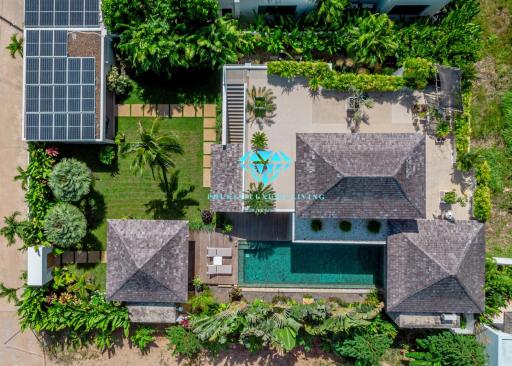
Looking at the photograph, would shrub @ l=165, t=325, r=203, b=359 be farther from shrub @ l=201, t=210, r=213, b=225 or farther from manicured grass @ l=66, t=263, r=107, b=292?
shrub @ l=201, t=210, r=213, b=225

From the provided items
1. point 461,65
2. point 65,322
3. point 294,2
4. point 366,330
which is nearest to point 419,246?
point 366,330

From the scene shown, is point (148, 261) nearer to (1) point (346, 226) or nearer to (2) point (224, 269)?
(2) point (224, 269)

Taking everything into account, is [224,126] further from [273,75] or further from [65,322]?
[65,322]

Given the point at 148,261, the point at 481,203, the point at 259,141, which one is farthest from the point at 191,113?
the point at 481,203

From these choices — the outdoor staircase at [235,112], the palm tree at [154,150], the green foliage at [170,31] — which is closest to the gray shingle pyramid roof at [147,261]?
the palm tree at [154,150]

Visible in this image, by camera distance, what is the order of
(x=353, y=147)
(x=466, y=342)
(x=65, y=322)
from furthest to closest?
(x=65, y=322) → (x=466, y=342) → (x=353, y=147)

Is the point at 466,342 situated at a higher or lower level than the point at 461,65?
lower
